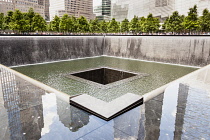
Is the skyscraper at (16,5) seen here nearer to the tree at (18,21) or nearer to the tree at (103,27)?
the tree at (103,27)

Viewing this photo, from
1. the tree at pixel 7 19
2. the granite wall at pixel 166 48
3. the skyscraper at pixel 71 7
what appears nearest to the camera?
the granite wall at pixel 166 48

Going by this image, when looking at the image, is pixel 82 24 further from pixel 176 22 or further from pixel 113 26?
pixel 176 22

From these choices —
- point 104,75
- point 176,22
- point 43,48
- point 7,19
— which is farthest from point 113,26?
point 104,75

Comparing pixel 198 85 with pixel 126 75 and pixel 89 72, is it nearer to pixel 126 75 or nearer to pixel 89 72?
pixel 126 75

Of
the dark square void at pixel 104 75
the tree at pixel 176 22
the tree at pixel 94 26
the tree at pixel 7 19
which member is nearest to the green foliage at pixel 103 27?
the tree at pixel 94 26

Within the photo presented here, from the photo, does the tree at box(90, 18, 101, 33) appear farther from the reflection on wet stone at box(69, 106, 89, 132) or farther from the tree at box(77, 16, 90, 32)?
the reflection on wet stone at box(69, 106, 89, 132)

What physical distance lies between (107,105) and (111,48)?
15692mm

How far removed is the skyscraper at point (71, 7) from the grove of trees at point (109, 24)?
4947cm

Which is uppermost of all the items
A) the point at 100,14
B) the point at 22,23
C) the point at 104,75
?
the point at 100,14

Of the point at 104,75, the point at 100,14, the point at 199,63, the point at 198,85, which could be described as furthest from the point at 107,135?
the point at 100,14

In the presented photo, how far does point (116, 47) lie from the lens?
17672 mm

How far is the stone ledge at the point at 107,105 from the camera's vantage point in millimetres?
2639

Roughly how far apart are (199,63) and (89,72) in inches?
313

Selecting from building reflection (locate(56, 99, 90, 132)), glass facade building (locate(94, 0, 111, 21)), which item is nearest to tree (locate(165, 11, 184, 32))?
building reflection (locate(56, 99, 90, 132))
